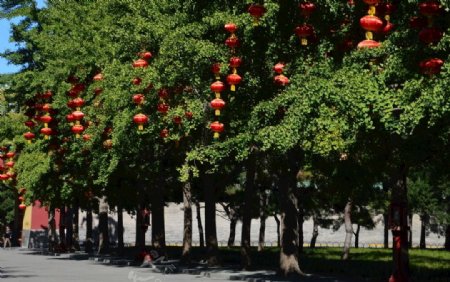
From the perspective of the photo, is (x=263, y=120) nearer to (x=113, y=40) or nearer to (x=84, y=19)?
(x=113, y=40)

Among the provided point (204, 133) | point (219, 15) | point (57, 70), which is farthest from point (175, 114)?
point (57, 70)

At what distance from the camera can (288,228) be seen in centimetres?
2862

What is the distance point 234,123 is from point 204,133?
113 inches

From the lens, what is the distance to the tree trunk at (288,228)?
28531 mm

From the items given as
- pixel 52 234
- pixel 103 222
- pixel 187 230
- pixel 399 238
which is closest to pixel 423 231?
pixel 103 222

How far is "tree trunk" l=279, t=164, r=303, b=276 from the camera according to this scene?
93.6 feet

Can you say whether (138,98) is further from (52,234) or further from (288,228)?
(52,234)

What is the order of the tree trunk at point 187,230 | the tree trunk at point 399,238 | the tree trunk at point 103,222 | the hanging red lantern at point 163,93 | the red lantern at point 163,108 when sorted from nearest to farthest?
the tree trunk at point 399,238 → the red lantern at point 163,108 → the hanging red lantern at point 163,93 → the tree trunk at point 187,230 → the tree trunk at point 103,222

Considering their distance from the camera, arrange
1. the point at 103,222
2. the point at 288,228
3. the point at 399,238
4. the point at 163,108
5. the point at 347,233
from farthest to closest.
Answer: the point at 103,222
the point at 347,233
the point at 288,228
the point at 163,108
the point at 399,238

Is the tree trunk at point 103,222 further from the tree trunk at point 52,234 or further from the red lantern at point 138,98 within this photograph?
the red lantern at point 138,98

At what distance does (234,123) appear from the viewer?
71.8 feet

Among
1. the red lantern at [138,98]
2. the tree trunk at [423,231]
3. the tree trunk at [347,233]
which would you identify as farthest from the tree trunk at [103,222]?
the tree trunk at [423,231]

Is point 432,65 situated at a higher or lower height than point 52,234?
higher

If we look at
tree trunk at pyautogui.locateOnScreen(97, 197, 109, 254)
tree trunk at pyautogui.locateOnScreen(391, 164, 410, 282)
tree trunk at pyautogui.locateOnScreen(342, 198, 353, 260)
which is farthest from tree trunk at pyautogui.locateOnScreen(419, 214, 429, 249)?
tree trunk at pyautogui.locateOnScreen(391, 164, 410, 282)
